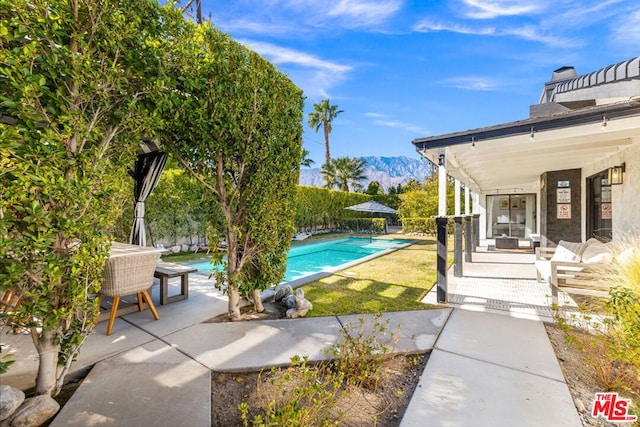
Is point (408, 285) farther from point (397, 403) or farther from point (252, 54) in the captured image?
point (252, 54)

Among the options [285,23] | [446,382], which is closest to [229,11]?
[285,23]

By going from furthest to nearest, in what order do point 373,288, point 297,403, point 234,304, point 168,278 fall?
point 373,288
point 168,278
point 234,304
point 297,403

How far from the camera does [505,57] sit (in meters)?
11.4

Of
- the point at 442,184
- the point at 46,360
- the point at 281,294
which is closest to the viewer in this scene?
the point at 46,360

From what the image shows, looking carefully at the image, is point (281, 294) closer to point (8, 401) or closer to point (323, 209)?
point (8, 401)

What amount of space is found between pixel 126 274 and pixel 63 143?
2.23 m

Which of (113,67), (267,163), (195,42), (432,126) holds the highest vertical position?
(432,126)

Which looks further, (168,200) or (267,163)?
(168,200)

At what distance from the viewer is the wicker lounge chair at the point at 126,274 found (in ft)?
12.6

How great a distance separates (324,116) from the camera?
32406mm

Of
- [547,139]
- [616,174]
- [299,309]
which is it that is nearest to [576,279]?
[547,139]

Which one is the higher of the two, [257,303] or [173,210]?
[173,210]

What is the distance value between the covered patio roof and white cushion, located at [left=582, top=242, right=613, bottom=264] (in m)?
2.00

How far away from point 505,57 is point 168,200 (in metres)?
14.5
